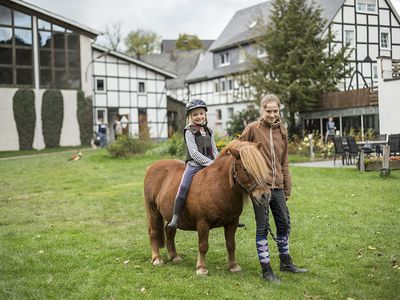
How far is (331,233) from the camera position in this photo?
27.6 feet

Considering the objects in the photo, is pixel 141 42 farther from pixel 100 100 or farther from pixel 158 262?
pixel 158 262

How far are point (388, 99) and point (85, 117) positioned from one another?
69.1ft

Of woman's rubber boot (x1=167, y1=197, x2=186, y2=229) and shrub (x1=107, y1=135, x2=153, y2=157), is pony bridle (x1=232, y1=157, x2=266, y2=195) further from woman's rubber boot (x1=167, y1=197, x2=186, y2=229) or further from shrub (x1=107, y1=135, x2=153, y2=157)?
shrub (x1=107, y1=135, x2=153, y2=157)

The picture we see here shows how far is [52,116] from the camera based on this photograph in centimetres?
3684

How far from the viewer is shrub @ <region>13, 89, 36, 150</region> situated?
35.7 metres

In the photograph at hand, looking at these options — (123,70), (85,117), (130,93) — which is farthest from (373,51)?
(85,117)

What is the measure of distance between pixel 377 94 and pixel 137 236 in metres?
23.1

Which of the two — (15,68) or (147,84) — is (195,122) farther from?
(147,84)

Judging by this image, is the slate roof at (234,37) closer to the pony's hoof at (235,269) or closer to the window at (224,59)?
the window at (224,59)

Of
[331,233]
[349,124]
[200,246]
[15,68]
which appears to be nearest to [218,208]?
[200,246]

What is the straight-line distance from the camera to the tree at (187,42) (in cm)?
8594

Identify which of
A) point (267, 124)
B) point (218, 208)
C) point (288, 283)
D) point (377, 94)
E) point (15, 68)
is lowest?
point (288, 283)

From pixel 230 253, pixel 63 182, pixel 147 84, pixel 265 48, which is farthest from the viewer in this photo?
pixel 147 84

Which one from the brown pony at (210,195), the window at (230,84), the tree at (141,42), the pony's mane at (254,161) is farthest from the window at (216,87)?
the pony's mane at (254,161)
